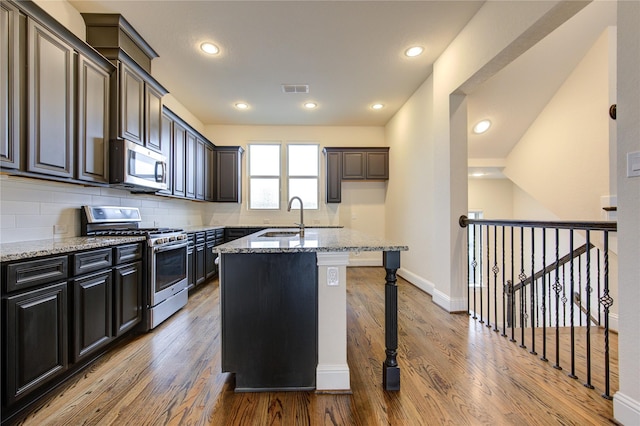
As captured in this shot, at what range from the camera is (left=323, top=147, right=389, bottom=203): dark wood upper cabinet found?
5.51 metres

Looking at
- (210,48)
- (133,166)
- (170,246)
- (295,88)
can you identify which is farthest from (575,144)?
(133,166)

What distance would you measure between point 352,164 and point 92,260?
446cm

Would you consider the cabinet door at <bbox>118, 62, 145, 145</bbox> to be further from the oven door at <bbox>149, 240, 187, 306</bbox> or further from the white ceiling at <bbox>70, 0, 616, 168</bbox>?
the oven door at <bbox>149, 240, 187, 306</bbox>

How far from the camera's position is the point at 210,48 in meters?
3.06

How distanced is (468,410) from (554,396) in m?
0.58

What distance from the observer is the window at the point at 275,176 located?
18.9ft

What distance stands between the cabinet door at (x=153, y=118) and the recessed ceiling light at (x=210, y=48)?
731mm

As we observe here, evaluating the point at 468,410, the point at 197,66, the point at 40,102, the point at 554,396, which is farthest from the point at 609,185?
the point at 40,102

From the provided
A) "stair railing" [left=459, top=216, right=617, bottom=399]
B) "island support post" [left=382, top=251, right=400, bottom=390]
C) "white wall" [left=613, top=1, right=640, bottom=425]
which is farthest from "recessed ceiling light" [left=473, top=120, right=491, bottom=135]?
"island support post" [left=382, top=251, right=400, bottom=390]

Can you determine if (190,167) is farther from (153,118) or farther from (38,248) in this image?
(38,248)

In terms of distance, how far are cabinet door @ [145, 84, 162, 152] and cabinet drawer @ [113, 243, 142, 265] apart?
1.17m

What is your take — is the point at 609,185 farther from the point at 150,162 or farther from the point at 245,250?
the point at 150,162

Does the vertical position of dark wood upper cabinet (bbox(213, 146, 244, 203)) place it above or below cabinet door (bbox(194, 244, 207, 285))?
above

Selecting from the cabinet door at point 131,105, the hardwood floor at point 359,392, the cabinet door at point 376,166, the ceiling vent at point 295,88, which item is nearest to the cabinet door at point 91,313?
the hardwood floor at point 359,392
